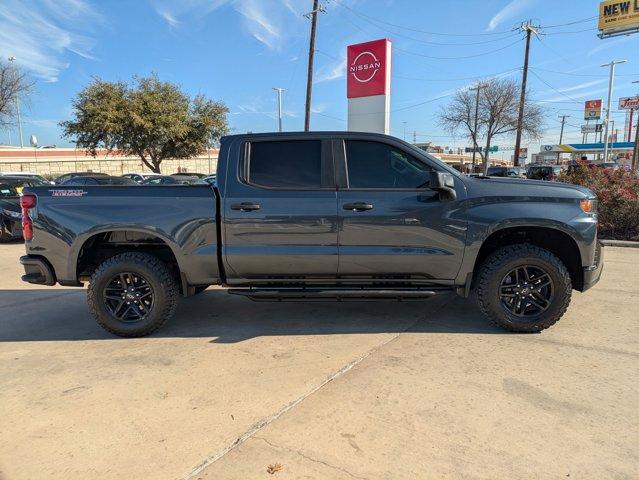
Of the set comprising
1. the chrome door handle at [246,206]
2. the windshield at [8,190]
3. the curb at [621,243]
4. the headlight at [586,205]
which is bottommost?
the curb at [621,243]

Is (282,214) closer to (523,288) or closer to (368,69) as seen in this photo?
(523,288)

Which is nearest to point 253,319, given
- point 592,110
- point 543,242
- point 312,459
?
point 312,459

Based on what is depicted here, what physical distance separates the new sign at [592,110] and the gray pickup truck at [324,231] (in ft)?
236

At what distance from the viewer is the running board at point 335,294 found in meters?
4.36

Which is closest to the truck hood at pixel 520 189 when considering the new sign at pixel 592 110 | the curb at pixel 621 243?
the curb at pixel 621 243

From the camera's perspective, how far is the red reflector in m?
4.48

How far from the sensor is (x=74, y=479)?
2506 mm

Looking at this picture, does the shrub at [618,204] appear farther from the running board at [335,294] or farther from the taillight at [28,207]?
the taillight at [28,207]

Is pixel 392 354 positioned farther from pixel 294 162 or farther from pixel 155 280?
pixel 155 280

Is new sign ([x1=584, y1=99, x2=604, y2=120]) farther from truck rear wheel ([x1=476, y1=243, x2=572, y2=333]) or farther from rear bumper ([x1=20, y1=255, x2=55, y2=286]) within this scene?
rear bumper ([x1=20, y1=255, x2=55, y2=286])

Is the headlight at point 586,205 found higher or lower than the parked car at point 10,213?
higher

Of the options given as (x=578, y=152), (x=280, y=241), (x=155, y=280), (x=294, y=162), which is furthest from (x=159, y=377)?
(x=578, y=152)

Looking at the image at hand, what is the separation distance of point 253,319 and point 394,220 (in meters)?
1.95

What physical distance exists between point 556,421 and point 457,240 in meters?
1.83
